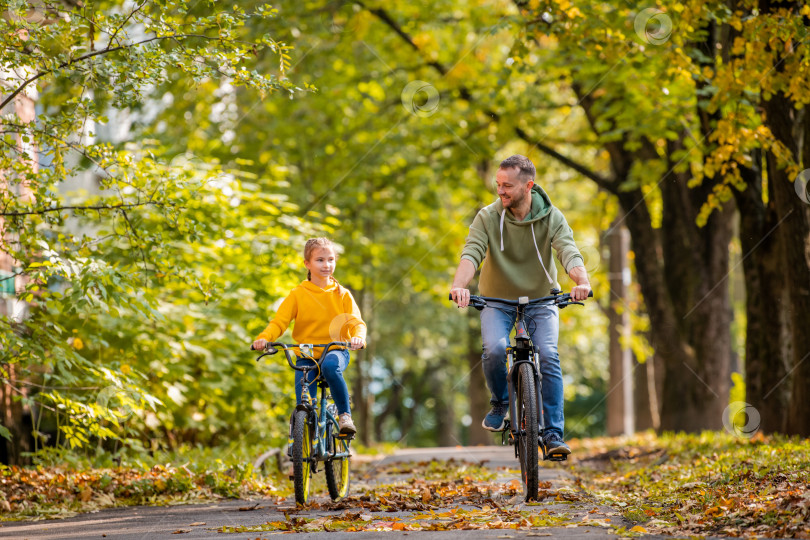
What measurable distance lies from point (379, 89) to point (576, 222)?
23.5 feet

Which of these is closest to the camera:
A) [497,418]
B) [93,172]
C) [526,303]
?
[526,303]

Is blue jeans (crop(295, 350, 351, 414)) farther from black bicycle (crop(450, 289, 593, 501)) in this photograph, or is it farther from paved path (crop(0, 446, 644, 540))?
black bicycle (crop(450, 289, 593, 501))

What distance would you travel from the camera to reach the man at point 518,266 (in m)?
6.19

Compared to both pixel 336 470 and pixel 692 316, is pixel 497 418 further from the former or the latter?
pixel 692 316

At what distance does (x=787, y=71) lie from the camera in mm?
8617

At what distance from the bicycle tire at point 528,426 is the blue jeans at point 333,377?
1379 mm

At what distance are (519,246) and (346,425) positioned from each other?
184 centimetres

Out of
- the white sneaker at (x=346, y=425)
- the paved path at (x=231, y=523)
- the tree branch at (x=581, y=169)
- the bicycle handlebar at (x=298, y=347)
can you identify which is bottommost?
the paved path at (x=231, y=523)

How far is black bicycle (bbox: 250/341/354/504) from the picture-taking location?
6434 millimetres

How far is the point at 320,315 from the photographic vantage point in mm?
6887

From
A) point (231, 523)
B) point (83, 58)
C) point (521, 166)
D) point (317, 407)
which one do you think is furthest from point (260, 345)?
point (83, 58)

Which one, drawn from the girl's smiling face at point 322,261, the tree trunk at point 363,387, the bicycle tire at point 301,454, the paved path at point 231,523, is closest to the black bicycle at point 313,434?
the bicycle tire at point 301,454

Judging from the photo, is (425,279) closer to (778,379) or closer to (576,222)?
(576,222)

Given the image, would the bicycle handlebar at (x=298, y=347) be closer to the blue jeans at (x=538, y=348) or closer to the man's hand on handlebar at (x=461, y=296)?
the blue jeans at (x=538, y=348)
